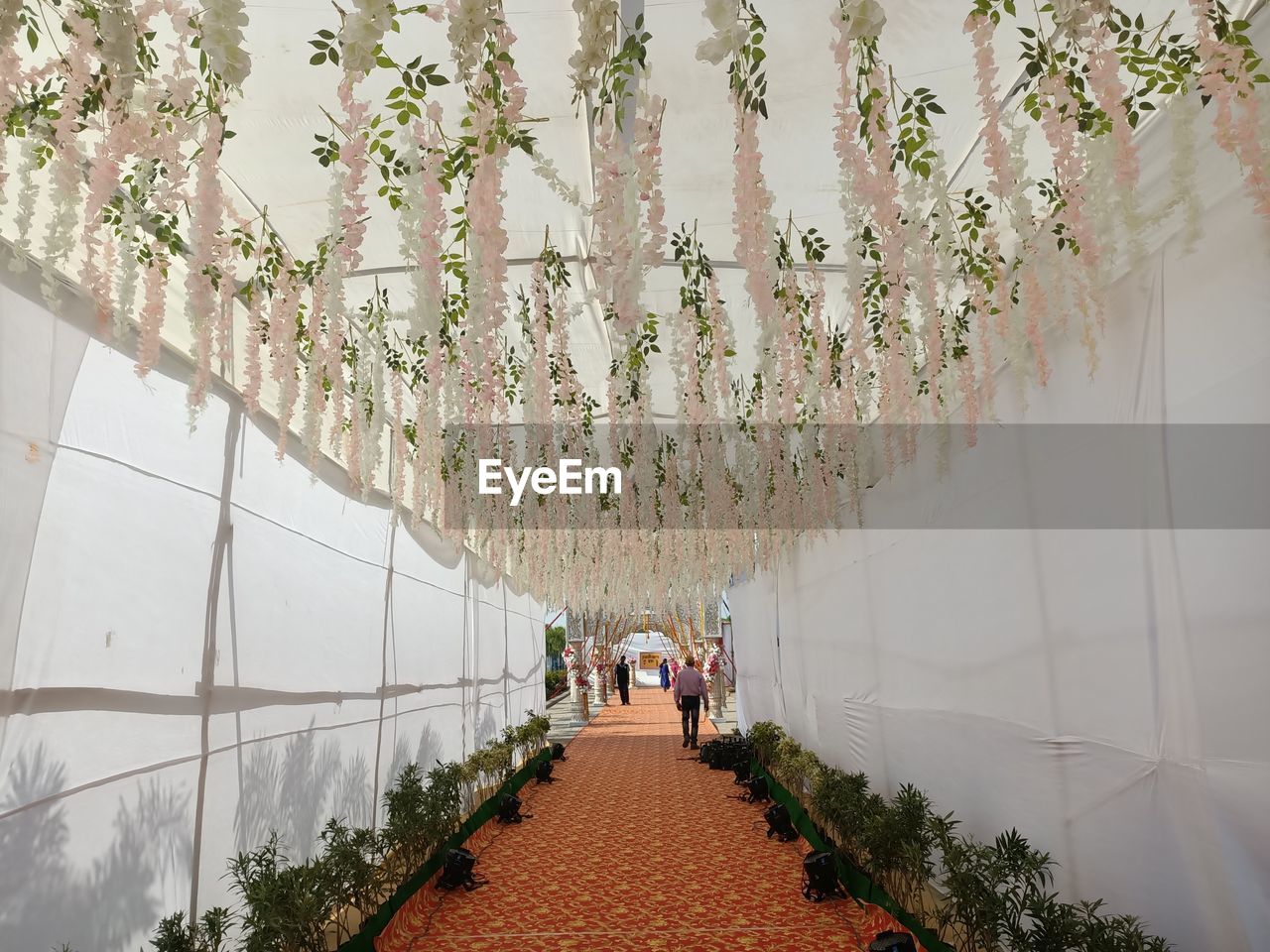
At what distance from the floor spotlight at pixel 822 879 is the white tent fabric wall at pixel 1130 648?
2.30ft

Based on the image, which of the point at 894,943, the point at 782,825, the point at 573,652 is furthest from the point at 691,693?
the point at 573,652

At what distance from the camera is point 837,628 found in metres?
6.71

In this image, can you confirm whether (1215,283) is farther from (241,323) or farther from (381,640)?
(381,640)

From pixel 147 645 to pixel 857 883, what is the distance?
3.68m

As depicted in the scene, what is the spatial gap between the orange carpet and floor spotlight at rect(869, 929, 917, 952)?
61 cm

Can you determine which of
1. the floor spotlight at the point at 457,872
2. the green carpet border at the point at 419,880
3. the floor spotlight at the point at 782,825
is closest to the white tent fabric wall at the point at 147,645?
the green carpet border at the point at 419,880

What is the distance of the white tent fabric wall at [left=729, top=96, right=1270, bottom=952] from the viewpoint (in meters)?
1.99

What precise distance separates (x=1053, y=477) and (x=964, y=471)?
0.94 m

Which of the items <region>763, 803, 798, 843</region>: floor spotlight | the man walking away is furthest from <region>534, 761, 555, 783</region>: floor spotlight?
<region>763, 803, 798, 843</region>: floor spotlight

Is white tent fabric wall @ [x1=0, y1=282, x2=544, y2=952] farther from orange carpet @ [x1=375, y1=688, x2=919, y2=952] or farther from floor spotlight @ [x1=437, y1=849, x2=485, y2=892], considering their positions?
orange carpet @ [x1=375, y1=688, x2=919, y2=952]

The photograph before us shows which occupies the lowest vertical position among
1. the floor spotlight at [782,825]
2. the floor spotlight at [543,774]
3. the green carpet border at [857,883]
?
the floor spotlight at [543,774]

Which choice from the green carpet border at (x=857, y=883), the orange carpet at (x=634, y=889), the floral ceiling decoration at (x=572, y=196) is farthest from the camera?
the orange carpet at (x=634, y=889)

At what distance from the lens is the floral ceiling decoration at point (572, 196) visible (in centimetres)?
186

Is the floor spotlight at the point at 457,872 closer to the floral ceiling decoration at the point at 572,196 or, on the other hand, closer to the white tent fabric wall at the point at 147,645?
the white tent fabric wall at the point at 147,645
